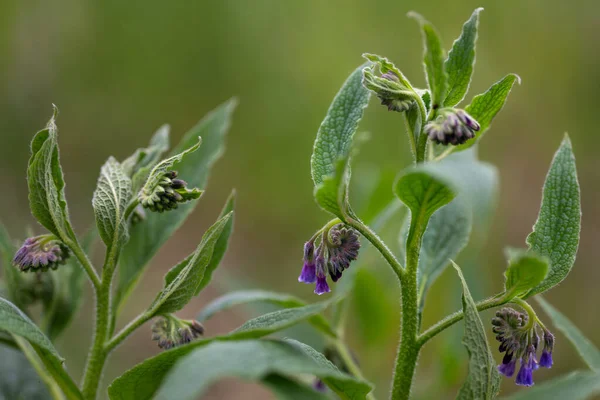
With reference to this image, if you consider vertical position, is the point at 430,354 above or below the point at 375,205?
below

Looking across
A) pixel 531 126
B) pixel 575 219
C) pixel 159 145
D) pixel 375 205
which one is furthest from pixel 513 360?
pixel 531 126

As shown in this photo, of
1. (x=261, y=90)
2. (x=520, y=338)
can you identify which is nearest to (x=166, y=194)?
(x=520, y=338)

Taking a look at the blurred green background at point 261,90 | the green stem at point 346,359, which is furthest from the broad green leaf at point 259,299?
the blurred green background at point 261,90

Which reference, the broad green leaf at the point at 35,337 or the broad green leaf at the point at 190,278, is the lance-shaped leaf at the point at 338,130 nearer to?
the broad green leaf at the point at 190,278

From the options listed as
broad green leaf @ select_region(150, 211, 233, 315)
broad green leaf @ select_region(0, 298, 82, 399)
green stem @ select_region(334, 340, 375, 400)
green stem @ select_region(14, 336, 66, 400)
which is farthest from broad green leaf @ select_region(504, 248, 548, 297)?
green stem @ select_region(14, 336, 66, 400)

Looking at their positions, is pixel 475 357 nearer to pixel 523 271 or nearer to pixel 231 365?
pixel 523 271

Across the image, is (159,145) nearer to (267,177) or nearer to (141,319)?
(141,319)
